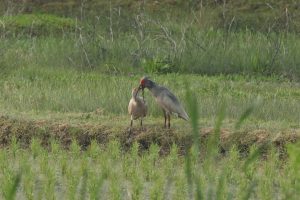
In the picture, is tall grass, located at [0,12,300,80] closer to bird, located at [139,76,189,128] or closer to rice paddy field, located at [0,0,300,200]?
rice paddy field, located at [0,0,300,200]

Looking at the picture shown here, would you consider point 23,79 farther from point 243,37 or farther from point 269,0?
point 269,0

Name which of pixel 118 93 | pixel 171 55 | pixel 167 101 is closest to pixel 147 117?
pixel 118 93

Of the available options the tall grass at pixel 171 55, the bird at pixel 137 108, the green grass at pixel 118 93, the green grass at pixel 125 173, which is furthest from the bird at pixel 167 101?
the tall grass at pixel 171 55

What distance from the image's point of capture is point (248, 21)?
14.3 metres

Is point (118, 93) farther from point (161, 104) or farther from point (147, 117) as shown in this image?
point (161, 104)

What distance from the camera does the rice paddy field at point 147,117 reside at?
512cm

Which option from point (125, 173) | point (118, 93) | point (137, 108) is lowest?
point (125, 173)

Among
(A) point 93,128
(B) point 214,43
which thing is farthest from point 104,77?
(A) point 93,128

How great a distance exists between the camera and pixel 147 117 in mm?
7066

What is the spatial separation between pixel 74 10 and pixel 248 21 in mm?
3437

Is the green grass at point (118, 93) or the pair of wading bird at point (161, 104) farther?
the green grass at point (118, 93)

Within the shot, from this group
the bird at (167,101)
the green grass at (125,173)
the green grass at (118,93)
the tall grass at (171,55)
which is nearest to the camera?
the green grass at (125,173)

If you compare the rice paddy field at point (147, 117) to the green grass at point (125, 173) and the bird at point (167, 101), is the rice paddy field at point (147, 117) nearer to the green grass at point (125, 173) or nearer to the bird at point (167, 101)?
the green grass at point (125, 173)

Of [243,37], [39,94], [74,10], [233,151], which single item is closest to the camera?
[233,151]
